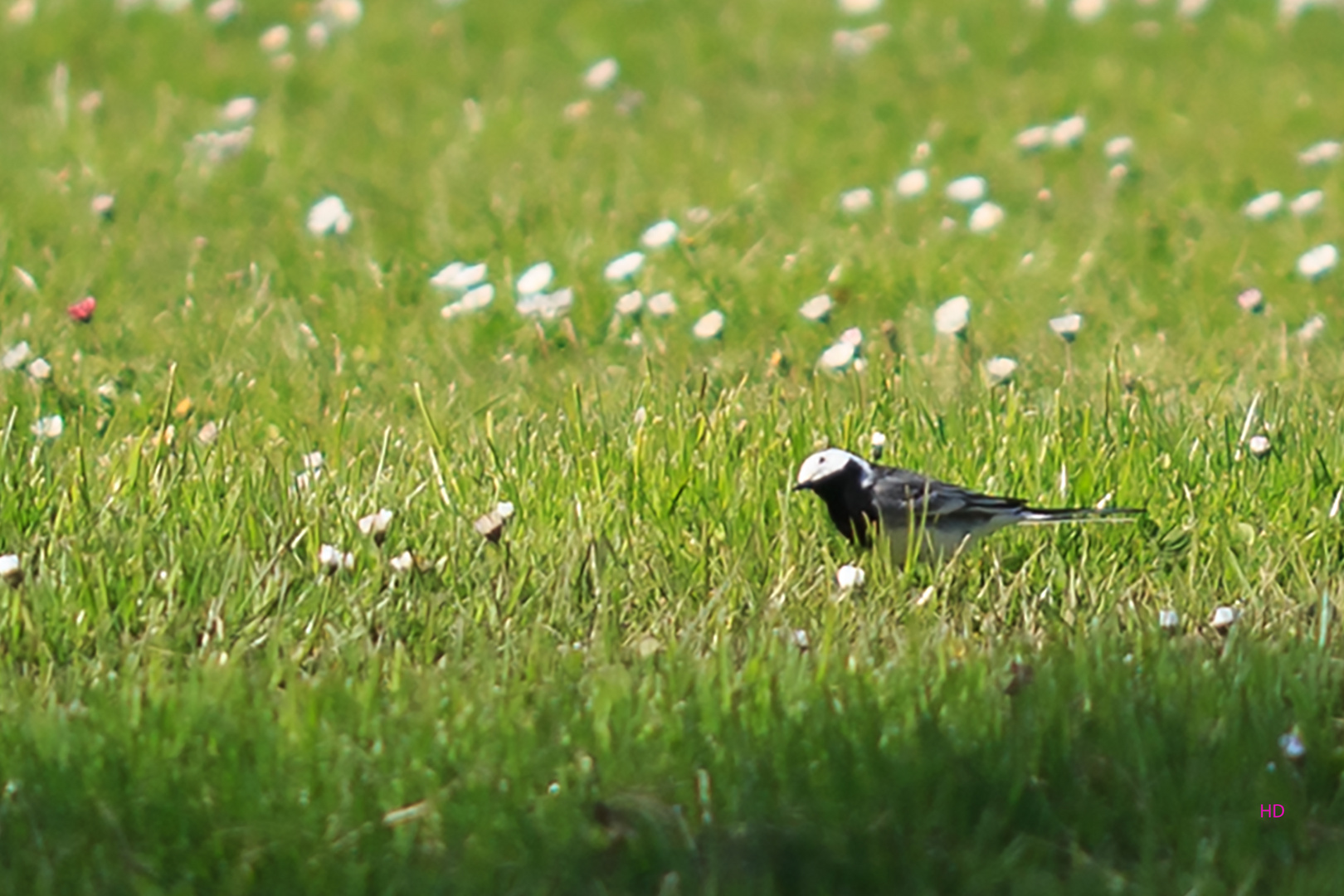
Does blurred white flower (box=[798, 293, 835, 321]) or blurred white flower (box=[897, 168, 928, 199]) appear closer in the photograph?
blurred white flower (box=[798, 293, 835, 321])

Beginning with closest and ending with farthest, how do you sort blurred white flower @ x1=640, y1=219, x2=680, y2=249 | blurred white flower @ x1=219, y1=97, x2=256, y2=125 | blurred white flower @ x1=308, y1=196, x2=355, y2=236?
blurred white flower @ x1=640, y1=219, x2=680, y2=249
blurred white flower @ x1=308, y1=196, x2=355, y2=236
blurred white flower @ x1=219, y1=97, x2=256, y2=125

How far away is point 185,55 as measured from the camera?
29.0 ft

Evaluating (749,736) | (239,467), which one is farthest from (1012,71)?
(749,736)

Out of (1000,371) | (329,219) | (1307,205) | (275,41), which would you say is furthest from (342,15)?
(1000,371)

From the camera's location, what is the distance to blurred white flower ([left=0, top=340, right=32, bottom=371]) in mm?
4953

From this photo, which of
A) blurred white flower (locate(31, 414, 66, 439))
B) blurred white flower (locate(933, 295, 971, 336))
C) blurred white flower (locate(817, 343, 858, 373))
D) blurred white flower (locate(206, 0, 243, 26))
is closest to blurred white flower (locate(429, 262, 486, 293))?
blurred white flower (locate(817, 343, 858, 373))

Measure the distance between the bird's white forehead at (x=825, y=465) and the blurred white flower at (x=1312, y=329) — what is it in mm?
1974

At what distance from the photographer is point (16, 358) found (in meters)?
4.98

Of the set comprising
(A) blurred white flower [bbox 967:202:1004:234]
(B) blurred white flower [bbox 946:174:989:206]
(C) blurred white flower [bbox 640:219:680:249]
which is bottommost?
(B) blurred white flower [bbox 946:174:989:206]

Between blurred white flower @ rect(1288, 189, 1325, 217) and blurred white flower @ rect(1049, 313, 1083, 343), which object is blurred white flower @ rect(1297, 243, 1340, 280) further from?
blurred white flower @ rect(1049, 313, 1083, 343)

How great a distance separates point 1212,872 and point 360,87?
6.46 meters

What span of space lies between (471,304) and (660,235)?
28.0 inches

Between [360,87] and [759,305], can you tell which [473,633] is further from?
[360,87]

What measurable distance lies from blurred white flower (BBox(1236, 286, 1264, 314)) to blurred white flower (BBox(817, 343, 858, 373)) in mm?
1173
